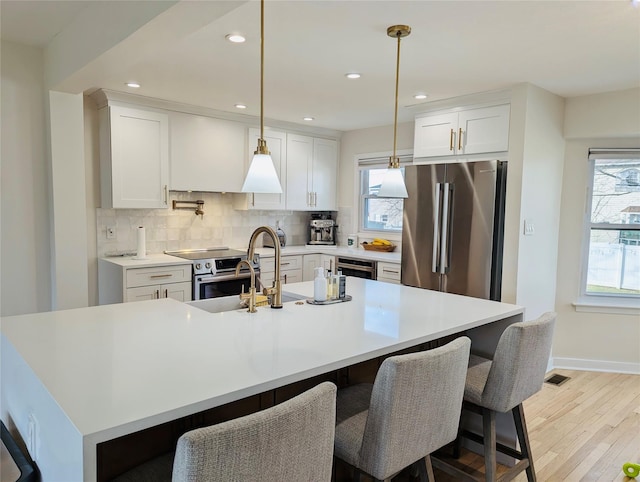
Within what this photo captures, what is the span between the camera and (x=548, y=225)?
3.80 metres

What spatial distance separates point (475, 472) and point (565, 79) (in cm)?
272

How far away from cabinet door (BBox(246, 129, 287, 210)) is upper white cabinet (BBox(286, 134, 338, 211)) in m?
0.06

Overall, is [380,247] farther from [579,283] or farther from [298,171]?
[579,283]

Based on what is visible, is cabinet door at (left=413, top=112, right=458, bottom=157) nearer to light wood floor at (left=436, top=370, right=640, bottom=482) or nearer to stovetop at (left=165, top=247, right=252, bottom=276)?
stovetop at (left=165, top=247, right=252, bottom=276)

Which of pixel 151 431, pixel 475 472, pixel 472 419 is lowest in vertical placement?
pixel 475 472

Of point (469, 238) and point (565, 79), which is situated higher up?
point (565, 79)

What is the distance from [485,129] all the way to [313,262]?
89.8 inches

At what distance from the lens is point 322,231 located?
548 centimetres

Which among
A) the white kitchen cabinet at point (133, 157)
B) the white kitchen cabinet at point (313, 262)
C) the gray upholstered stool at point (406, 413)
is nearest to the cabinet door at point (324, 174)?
the white kitchen cabinet at point (313, 262)

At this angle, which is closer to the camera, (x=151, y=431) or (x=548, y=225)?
(x=151, y=431)

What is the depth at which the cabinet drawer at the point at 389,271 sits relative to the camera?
425cm

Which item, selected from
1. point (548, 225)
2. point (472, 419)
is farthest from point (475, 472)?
point (548, 225)

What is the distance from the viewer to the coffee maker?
5426 millimetres

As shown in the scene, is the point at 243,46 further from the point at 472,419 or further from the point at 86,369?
the point at 472,419
